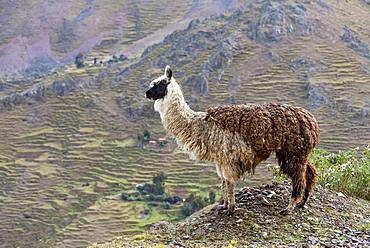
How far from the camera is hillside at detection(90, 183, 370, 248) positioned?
23.2ft

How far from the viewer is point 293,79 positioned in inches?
3002

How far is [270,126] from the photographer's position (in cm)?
770

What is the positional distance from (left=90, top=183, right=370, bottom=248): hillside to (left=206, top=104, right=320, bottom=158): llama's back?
2.98ft

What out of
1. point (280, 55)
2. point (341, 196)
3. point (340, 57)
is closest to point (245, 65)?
point (280, 55)

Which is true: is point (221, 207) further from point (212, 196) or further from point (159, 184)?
point (159, 184)

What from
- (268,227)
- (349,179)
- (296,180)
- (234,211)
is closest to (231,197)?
(234,211)

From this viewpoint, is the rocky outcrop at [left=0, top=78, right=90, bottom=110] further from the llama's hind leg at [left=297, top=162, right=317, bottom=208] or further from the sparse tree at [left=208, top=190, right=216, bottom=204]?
the llama's hind leg at [left=297, top=162, right=317, bottom=208]

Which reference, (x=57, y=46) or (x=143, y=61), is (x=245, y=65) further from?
(x=57, y=46)

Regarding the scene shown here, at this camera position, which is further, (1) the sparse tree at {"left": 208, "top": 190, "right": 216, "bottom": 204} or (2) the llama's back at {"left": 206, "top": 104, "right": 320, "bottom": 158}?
(1) the sparse tree at {"left": 208, "top": 190, "right": 216, "bottom": 204}

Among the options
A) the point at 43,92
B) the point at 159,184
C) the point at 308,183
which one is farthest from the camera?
the point at 43,92

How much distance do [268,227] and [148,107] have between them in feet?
237

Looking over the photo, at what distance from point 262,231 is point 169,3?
159 metres

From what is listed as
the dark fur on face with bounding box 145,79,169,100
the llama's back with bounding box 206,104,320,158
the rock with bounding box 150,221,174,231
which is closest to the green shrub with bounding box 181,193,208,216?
the rock with bounding box 150,221,174,231

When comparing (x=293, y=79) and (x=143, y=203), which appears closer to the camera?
(x=143, y=203)
